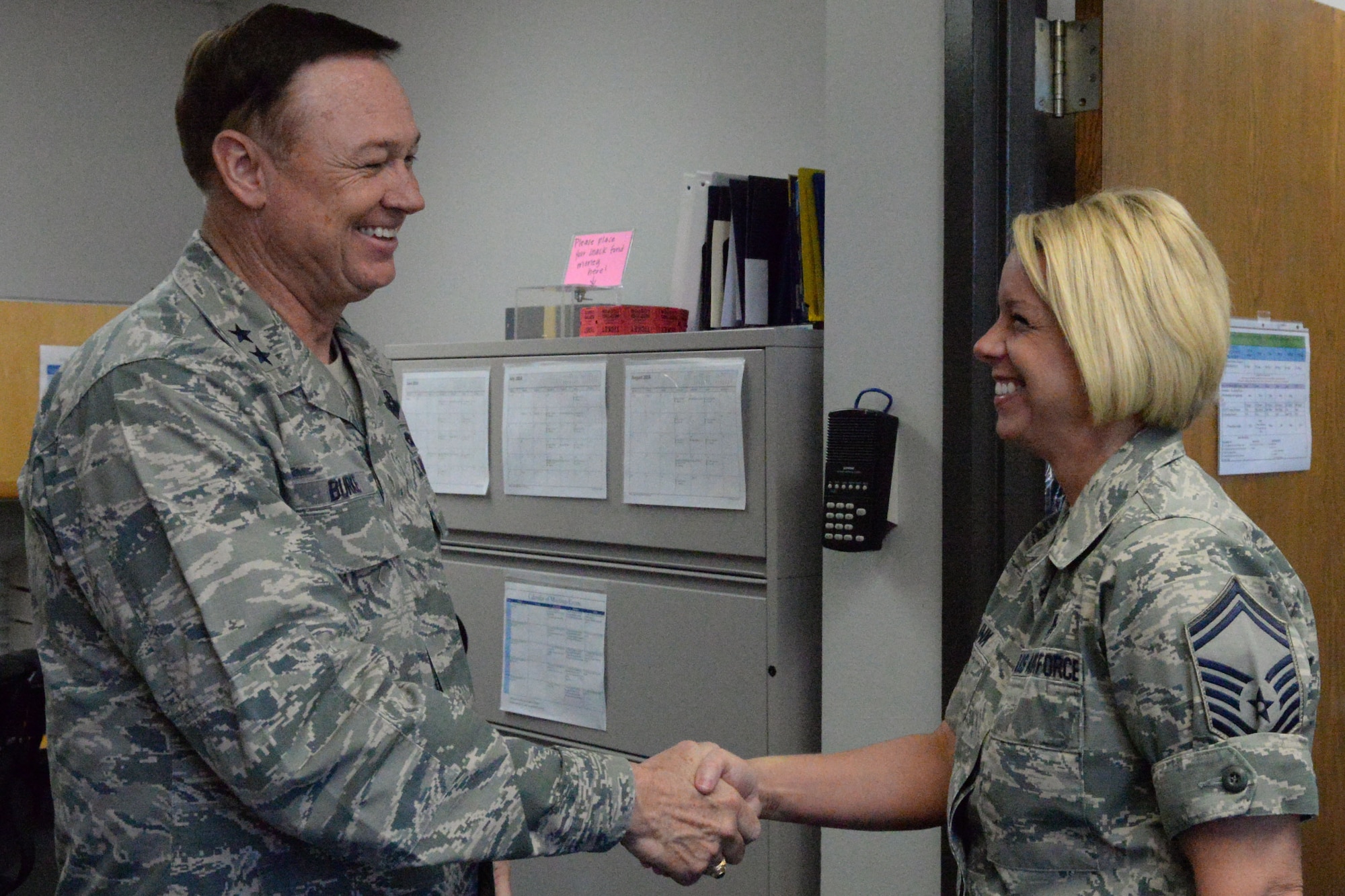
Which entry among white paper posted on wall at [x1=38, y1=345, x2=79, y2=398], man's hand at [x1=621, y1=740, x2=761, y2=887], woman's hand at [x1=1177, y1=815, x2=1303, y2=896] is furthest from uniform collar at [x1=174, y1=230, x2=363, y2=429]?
white paper posted on wall at [x1=38, y1=345, x2=79, y2=398]

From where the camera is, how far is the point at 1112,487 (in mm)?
1197

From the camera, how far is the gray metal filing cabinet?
200 centimetres

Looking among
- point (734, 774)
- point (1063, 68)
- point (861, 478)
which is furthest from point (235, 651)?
point (1063, 68)

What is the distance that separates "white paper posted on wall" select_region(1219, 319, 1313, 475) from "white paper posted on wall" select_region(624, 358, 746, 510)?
2.56 ft

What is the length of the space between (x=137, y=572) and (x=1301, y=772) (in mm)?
1032

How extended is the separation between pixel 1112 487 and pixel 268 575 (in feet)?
2.68

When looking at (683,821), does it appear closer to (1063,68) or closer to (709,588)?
(709,588)

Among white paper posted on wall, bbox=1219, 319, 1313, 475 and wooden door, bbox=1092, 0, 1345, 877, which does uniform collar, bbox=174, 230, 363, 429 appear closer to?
wooden door, bbox=1092, 0, 1345, 877

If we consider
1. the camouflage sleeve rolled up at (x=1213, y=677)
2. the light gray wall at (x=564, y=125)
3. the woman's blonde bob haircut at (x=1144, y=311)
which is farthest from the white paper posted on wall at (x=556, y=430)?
the camouflage sleeve rolled up at (x=1213, y=677)

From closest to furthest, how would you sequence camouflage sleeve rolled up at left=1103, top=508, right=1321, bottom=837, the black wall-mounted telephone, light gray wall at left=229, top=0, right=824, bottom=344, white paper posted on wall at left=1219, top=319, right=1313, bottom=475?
camouflage sleeve rolled up at left=1103, top=508, right=1321, bottom=837
the black wall-mounted telephone
white paper posted on wall at left=1219, top=319, right=1313, bottom=475
light gray wall at left=229, top=0, right=824, bottom=344

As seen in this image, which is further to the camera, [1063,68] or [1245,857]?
[1063,68]

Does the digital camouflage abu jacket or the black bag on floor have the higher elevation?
the digital camouflage abu jacket

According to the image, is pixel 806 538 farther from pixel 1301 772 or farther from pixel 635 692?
pixel 1301 772

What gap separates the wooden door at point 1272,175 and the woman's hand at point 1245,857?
0.94m
